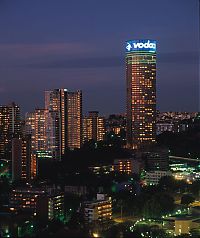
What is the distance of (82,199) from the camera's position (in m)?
8.35

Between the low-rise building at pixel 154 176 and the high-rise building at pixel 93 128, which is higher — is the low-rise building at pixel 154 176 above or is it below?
below

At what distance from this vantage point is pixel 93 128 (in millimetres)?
16156

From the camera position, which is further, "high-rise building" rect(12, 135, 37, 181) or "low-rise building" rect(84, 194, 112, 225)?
"high-rise building" rect(12, 135, 37, 181)

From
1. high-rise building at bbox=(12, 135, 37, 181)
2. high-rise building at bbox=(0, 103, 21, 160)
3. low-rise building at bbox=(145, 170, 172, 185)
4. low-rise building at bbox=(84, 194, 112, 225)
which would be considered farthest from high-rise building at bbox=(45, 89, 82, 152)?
low-rise building at bbox=(84, 194, 112, 225)

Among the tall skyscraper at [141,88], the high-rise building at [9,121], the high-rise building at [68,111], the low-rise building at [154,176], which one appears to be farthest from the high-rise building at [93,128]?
the low-rise building at [154,176]

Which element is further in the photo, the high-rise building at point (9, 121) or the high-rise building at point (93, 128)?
the high-rise building at point (93, 128)

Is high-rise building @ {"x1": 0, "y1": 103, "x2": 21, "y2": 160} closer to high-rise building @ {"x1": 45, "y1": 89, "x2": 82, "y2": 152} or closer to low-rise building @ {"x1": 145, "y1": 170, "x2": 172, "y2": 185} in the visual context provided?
high-rise building @ {"x1": 45, "y1": 89, "x2": 82, "y2": 152}

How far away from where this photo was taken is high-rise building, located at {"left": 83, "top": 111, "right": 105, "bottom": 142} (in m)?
16.0

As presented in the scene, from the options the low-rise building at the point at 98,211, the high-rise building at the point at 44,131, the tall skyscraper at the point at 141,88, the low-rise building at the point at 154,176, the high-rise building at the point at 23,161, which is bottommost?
the low-rise building at the point at 98,211

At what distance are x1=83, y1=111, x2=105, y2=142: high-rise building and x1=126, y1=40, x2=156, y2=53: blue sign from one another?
1.79 m

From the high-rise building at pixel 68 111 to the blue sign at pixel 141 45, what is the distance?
69.0 inches

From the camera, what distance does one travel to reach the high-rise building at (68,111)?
1418cm

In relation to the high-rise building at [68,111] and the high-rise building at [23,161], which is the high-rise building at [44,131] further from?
the high-rise building at [23,161]

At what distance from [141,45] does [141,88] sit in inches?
39.1
